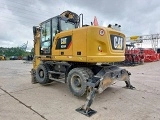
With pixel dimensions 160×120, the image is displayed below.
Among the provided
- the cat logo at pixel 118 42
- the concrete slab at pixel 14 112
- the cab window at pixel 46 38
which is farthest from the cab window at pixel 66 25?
the concrete slab at pixel 14 112

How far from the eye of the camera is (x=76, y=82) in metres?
4.21

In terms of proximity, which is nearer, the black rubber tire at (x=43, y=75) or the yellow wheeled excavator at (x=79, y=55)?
the yellow wheeled excavator at (x=79, y=55)

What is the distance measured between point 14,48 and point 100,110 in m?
49.5

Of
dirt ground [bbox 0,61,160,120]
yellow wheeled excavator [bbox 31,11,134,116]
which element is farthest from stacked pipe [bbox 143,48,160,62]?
dirt ground [bbox 0,61,160,120]

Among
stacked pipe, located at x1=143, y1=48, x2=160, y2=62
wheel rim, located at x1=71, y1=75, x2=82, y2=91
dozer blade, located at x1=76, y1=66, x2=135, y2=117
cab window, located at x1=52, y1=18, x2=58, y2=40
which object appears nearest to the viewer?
dozer blade, located at x1=76, y1=66, x2=135, y2=117

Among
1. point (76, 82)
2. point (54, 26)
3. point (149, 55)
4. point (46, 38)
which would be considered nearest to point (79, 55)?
point (76, 82)

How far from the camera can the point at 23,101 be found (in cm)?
382

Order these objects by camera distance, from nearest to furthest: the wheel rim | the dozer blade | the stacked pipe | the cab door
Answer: the dozer blade
the wheel rim
the cab door
the stacked pipe

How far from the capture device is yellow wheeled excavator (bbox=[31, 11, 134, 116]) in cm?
369

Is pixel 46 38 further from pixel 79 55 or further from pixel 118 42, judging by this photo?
pixel 118 42

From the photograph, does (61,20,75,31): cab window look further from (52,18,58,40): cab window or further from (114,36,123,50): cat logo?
(114,36,123,50): cat logo

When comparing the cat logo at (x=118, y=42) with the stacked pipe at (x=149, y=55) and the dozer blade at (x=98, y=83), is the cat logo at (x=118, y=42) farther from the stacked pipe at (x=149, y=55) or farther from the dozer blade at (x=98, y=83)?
the stacked pipe at (x=149, y=55)

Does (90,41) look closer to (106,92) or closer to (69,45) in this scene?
(69,45)

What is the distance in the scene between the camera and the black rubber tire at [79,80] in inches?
152
